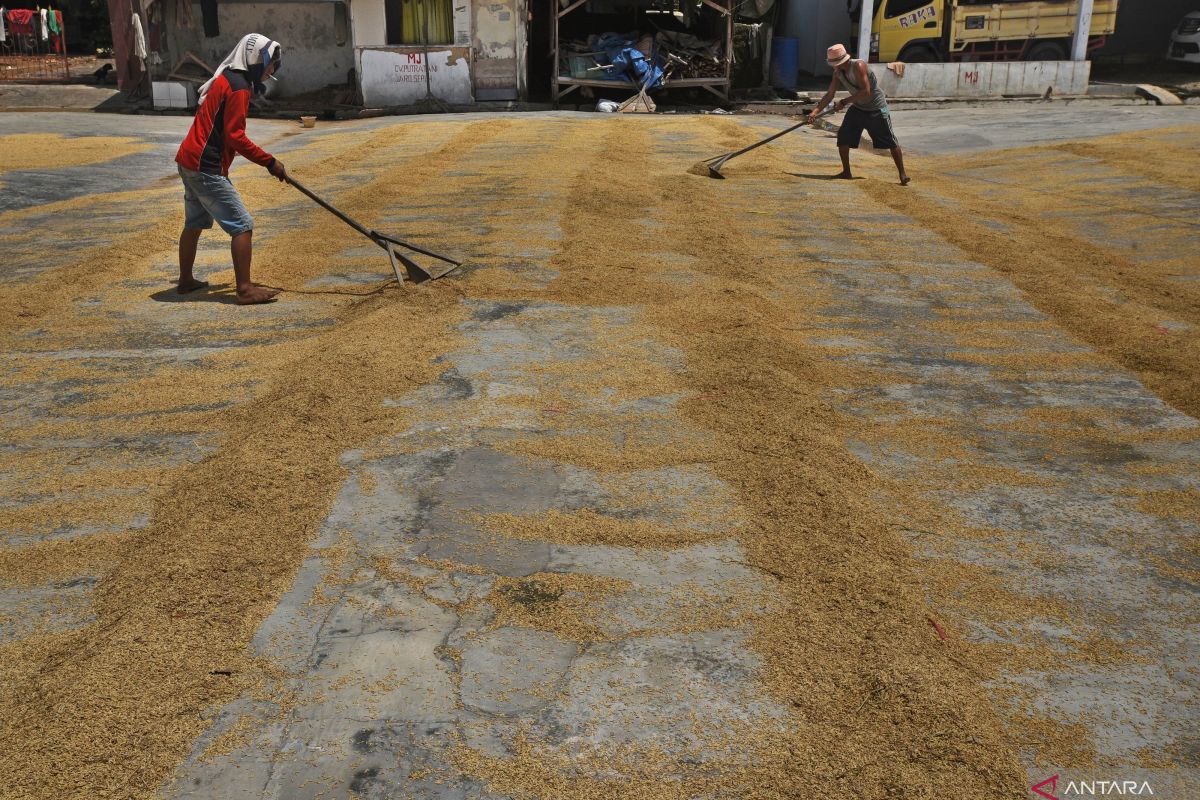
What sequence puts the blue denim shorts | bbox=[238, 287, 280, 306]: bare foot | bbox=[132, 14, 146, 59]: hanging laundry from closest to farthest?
the blue denim shorts, bbox=[238, 287, 280, 306]: bare foot, bbox=[132, 14, 146, 59]: hanging laundry

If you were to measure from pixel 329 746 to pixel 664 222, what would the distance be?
6.26 meters

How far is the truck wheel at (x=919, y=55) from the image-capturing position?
2038cm

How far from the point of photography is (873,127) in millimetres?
10500

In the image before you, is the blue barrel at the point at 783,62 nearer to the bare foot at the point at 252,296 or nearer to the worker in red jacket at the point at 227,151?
the worker in red jacket at the point at 227,151

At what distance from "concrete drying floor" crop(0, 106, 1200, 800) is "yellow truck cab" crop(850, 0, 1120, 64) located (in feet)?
45.0

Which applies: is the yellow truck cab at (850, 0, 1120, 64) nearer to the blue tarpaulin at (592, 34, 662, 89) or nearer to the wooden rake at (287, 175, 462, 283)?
the blue tarpaulin at (592, 34, 662, 89)

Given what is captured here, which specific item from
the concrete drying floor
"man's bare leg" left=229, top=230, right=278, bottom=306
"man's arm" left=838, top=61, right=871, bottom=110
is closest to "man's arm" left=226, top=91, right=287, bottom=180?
"man's bare leg" left=229, top=230, right=278, bottom=306

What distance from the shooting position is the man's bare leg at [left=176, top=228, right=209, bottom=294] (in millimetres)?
6391

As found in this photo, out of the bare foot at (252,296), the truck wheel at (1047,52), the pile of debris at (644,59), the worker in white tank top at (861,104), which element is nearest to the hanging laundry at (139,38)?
the pile of debris at (644,59)

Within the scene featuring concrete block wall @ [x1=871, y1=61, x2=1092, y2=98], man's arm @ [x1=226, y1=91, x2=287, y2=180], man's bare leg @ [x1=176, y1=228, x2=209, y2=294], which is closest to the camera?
man's arm @ [x1=226, y1=91, x2=287, y2=180]

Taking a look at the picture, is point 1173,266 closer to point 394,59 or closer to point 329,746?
point 329,746

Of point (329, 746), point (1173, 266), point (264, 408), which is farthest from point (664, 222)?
point (329, 746)

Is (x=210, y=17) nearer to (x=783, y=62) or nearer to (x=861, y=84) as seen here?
(x=783, y=62)

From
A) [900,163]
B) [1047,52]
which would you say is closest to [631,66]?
[1047,52]
